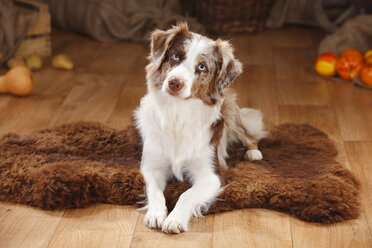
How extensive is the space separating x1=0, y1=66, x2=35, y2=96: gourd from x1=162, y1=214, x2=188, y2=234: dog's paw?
6.10ft

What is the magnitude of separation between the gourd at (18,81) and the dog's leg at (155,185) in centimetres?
139

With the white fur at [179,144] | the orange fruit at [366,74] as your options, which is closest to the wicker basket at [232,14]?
the orange fruit at [366,74]

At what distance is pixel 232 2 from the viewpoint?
5293 millimetres

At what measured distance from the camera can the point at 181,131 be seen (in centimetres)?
277

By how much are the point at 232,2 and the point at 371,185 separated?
9.44 ft

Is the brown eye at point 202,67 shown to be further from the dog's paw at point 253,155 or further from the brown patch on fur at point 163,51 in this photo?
the dog's paw at point 253,155

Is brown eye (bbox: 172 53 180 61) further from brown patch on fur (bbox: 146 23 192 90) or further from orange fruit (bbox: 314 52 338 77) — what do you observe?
orange fruit (bbox: 314 52 338 77)

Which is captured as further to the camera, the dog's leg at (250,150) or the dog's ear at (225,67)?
Result: the dog's leg at (250,150)

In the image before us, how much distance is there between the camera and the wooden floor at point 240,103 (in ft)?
7.83

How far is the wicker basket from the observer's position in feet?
17.4

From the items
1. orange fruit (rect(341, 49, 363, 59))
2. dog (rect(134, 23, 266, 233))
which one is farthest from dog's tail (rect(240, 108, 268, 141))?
orange fruit (rect(341, 49, 363, 59))

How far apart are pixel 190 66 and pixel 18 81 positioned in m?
1.71

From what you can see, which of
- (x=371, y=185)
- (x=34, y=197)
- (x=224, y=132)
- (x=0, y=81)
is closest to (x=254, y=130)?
(x=224, y=132)

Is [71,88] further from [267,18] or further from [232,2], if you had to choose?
[267,18]
